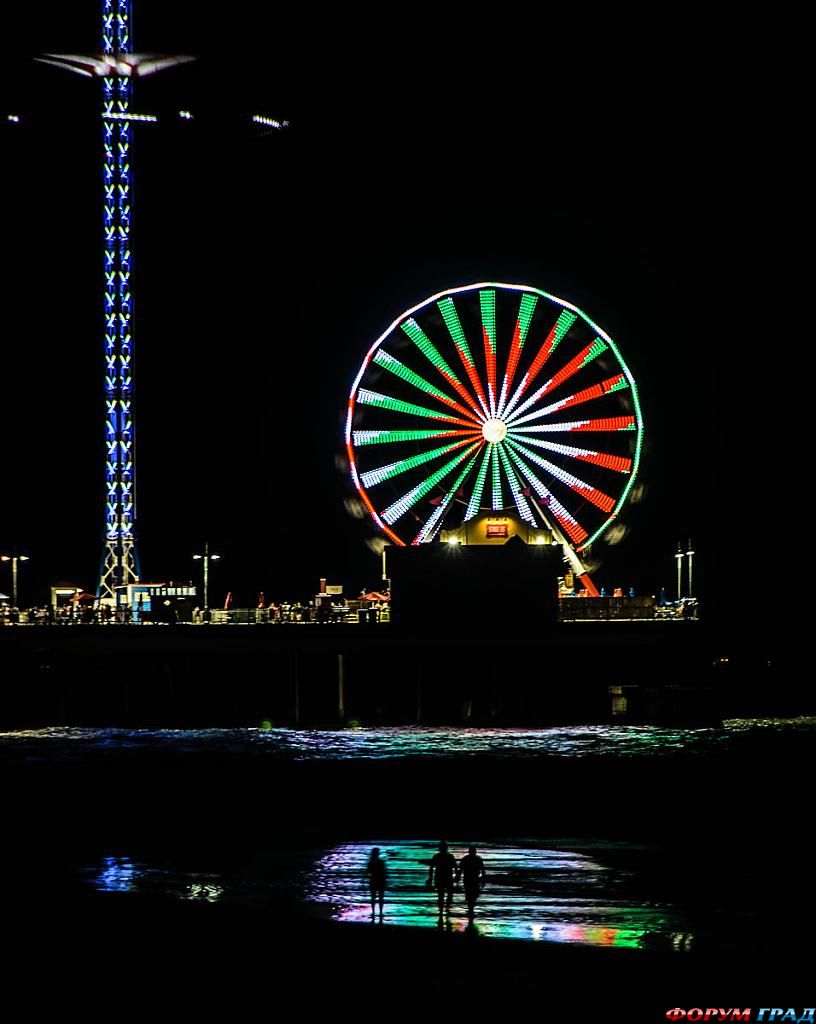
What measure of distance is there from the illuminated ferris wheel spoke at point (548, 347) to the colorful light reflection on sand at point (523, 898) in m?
35.5

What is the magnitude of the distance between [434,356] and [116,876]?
4066 cm

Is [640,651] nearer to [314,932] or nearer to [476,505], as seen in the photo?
[476,505]

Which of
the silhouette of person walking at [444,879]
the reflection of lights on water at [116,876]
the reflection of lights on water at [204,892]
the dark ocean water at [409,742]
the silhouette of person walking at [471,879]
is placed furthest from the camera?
the dark ocean water at [409,742]

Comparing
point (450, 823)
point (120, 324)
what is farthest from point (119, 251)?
point (450, 823)

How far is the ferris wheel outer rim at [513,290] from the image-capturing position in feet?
208

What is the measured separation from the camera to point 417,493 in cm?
6512

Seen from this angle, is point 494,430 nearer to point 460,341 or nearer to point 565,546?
point 460,341

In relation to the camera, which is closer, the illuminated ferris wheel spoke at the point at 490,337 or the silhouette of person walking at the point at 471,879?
the silhouette of person walking at the point at 471,879

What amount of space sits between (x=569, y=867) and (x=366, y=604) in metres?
44.3

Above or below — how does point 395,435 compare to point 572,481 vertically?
above

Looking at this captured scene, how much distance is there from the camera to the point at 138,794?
41.4 meters

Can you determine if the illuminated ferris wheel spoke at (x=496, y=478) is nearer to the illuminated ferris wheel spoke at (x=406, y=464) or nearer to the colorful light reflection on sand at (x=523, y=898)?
the illuminated ferris wheel spoke at (x=406, y=464)

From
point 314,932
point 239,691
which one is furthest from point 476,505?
point 314,932

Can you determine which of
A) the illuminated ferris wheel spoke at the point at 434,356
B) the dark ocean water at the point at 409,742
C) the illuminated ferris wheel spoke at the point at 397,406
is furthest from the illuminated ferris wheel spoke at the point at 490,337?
the dark ocean water at the point at 409,742
